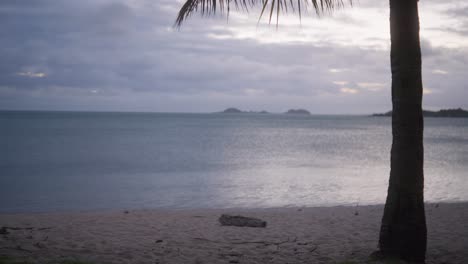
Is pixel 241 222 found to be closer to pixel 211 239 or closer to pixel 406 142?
pixel 211 239

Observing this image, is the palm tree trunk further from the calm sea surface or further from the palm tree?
the calm sea surface

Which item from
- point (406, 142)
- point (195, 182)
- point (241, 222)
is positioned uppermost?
point (406, 142)

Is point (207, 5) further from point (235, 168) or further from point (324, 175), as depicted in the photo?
point (235, 168)

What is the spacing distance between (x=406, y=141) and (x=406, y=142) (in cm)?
1

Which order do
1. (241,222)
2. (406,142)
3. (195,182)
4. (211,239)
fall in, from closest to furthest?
(406,142), (211,239), (241,222), (195,182)

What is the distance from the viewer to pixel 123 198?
16.2 m

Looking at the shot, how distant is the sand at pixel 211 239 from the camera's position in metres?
6.07

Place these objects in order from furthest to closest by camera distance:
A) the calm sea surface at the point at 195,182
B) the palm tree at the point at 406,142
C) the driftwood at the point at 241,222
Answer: the calm sea surface at the point at 195,182 → the driftwood at the point at 241,222 → the palm tree at the point at 406,142

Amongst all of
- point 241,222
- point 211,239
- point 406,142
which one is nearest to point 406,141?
point 406,142

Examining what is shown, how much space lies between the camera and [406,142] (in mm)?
5223

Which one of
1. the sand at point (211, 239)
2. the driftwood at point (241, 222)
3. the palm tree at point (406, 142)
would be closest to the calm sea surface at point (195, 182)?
the sand at point (211, 239)

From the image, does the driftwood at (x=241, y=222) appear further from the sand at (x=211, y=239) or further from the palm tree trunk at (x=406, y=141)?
the palm tree trunk at (x=406, y=141)

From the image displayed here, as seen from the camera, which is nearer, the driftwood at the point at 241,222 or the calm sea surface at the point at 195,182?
the driftwood at the point at 241,222

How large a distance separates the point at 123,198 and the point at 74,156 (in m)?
20.0
